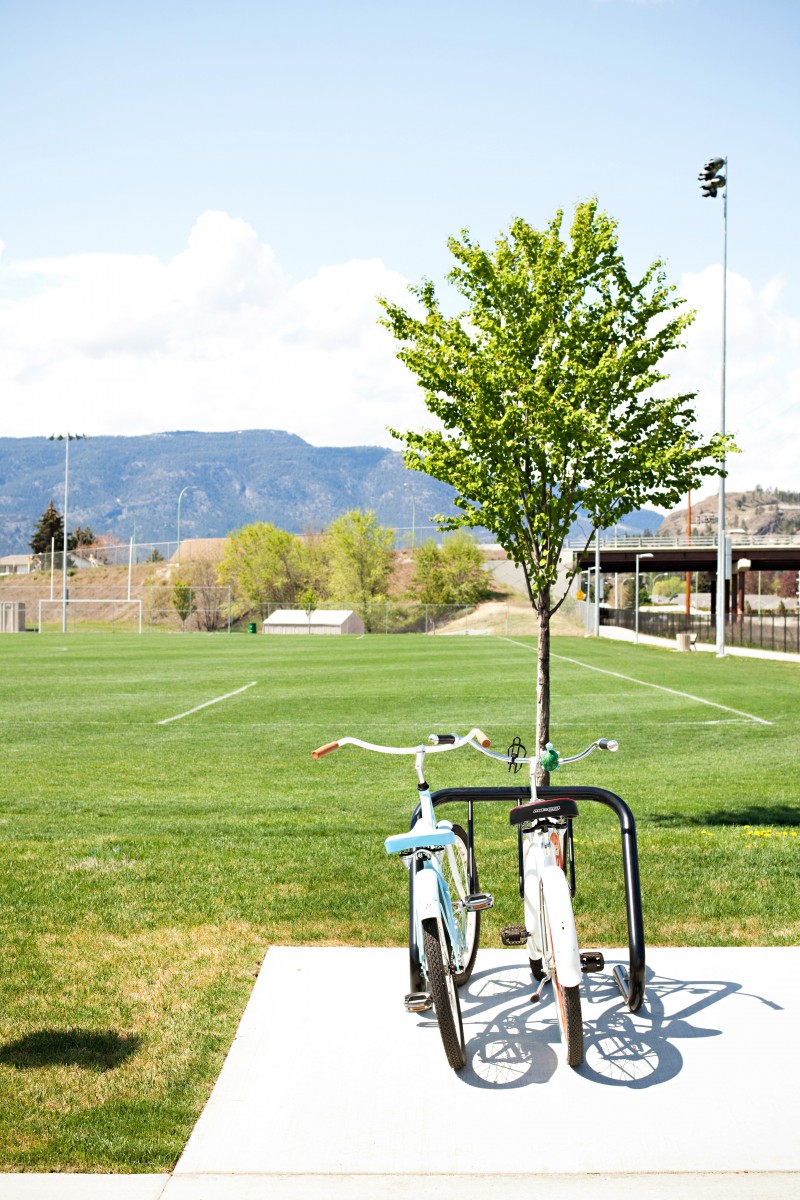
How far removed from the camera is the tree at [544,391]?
418 inches

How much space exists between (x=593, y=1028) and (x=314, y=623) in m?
90.1

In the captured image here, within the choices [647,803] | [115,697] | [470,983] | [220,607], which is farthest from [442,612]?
[470,983]

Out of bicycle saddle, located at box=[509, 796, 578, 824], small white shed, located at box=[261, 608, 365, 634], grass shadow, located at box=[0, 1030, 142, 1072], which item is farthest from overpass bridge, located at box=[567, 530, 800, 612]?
grass shadow, located at box=[0, 1030, 142, 1072]

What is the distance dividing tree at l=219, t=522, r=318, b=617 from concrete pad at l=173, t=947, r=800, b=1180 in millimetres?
117904

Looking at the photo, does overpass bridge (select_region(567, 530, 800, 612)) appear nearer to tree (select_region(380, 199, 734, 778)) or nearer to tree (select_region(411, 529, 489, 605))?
tree (select_region(411, 529, 489, 605))

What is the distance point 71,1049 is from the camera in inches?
201

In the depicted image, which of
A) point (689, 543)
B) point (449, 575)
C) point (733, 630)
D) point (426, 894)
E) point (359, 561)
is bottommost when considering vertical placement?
point (733, 630)

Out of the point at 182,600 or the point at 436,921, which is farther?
the point at 182,600

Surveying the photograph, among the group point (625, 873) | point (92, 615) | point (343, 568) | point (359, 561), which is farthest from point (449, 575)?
point (625, 873)

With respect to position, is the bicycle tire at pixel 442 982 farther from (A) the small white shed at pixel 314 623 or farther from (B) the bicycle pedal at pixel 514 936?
(A) the small white shed at pixel 314 623

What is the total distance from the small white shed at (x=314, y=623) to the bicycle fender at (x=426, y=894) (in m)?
88.9

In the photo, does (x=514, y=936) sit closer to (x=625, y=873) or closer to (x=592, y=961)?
(x=592, y=961)

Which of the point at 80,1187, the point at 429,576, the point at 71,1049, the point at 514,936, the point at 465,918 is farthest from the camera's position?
the point at 429,576

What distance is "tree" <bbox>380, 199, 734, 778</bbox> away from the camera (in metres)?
10.6
